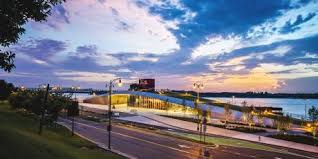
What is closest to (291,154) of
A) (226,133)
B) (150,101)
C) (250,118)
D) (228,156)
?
(228,156)

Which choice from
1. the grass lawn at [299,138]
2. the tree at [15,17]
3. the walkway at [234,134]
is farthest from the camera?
the grass lawn at [299,138]

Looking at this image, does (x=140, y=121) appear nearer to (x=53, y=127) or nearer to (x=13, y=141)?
(x=53, y=127)

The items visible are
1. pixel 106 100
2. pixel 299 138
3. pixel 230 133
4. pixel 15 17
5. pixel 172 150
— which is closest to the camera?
pixel 15 17

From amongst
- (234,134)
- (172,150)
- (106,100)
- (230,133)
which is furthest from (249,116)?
(106,100)

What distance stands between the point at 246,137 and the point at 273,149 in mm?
13866

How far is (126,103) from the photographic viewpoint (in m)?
166

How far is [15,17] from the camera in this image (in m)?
16.4

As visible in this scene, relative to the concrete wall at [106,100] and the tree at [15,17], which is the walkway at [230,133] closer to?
the tree at [15,17]

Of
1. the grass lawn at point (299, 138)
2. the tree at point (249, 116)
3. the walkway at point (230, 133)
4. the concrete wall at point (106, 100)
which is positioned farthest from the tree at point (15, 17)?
the concrete wall at point (106, 100)

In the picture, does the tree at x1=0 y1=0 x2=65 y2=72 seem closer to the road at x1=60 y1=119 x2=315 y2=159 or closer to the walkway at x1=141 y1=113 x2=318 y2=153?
the road at x1=60 y1=119 x2=315 y2=159

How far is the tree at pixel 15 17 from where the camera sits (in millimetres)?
16112

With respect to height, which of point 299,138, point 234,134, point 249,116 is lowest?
point 234,134

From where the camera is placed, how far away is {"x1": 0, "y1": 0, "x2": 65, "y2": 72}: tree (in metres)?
16.1

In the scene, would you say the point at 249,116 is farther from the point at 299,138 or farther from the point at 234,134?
the point at 299,138
